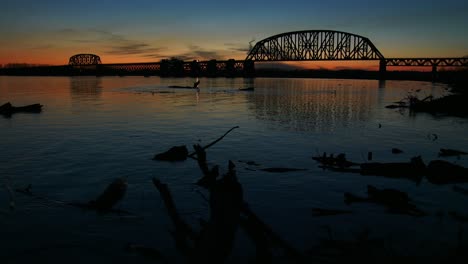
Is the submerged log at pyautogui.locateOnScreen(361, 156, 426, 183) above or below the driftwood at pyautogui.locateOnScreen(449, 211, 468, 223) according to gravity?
above

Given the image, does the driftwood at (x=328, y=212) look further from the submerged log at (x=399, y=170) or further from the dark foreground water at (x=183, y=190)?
the submerged log at (x=399, y=170)

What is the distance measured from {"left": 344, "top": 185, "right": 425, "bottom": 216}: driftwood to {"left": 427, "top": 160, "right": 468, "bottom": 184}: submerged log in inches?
125

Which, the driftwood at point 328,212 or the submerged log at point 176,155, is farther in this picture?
the submerged log at point 176,155

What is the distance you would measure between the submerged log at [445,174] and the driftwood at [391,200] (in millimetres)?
3181

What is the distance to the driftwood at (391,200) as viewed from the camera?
37.8ft

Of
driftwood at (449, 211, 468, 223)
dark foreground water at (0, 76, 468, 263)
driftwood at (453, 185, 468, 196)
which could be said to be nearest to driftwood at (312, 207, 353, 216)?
dark foreground water at (0, 76, 468, 263)

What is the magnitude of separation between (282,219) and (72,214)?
6522mm

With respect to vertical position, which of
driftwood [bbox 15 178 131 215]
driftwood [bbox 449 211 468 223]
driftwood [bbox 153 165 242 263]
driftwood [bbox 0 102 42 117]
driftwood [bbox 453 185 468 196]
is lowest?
driftwood [bbox 449 211 468 223]

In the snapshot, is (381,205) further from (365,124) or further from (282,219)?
(365,124)

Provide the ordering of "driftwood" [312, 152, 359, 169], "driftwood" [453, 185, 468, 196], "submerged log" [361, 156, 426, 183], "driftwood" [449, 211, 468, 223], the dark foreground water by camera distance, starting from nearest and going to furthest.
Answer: the dark foreground water
"driftwood" [449, 211, 468, 223]
"driftwood" [453, 185, 468, 196]
"submerged log" [361, 156, 426, 183]
"driftwood" [312, 152, 359, 169]

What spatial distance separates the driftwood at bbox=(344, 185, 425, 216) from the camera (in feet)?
37.8

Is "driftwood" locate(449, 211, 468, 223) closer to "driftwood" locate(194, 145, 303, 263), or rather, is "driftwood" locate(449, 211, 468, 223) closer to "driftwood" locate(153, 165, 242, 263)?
"driftwood" locate(194, 145, 303, 263)

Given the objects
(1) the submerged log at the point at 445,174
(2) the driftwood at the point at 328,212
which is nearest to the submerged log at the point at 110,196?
(2) the driftwood at the point at 328,212

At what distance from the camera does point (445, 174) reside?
48.5 ft
